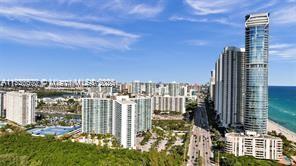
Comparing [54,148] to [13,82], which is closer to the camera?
[54,148]

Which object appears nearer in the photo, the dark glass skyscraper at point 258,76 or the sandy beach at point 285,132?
the dark glass skyscraper at point 258,76

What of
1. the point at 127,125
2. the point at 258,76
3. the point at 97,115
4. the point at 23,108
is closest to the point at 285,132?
the point at 258,76

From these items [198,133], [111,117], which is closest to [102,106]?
[111,117]

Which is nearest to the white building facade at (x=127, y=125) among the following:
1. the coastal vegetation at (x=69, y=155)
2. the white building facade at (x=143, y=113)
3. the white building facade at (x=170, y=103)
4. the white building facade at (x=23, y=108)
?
the coastal vegetation at (x=69, y=155)

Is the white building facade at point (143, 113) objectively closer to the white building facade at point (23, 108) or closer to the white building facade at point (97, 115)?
the white building facade at point (97, 115)

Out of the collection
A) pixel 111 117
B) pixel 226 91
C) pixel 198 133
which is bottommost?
pixel 198 133

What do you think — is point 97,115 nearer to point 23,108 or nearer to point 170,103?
point 23,108

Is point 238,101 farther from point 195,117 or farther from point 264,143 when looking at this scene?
point 195,117
